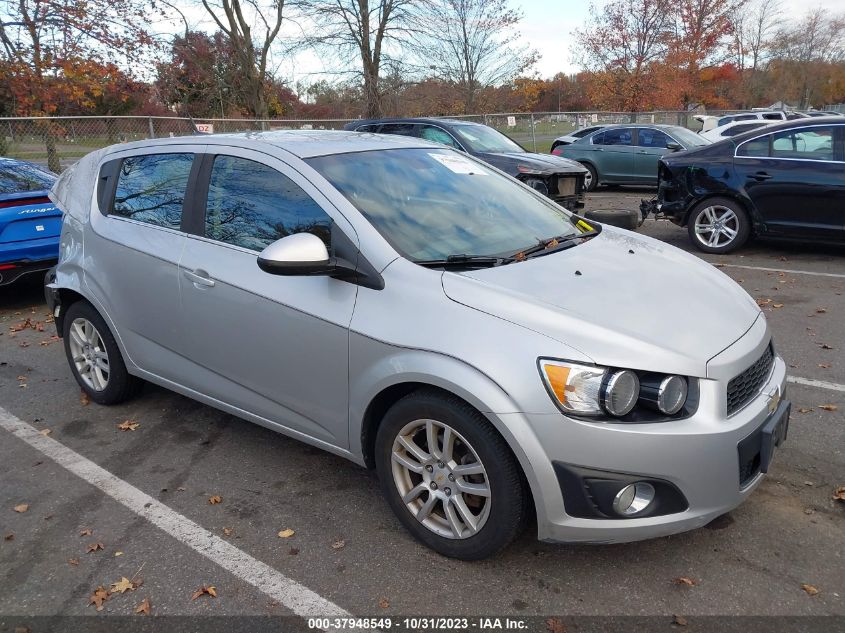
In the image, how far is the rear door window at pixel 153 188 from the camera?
3.74 m

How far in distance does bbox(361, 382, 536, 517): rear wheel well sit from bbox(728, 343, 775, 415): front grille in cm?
82

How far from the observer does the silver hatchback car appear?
7.92 feet

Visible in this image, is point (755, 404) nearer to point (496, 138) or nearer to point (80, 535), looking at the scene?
point (80, 535)

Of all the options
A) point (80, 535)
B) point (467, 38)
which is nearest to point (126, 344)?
point (80, 535)

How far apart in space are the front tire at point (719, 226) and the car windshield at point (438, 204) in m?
5.20

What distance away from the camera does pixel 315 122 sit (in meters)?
18.4

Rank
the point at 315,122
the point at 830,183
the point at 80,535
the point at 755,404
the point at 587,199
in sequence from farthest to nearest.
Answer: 1. the point at 315,122
2. the point at 587,199
3. the point at 830,183
4. the point at 80,535
5. the point at 755,404

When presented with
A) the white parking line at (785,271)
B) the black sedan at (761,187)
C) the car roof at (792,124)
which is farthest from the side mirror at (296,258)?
the car roof at (792,124)

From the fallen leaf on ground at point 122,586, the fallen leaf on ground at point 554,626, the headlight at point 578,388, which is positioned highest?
the headlight at point 578,388

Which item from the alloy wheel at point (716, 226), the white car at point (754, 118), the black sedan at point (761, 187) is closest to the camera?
the black sedan at point (761, 187)

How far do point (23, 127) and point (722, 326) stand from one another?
13.5m

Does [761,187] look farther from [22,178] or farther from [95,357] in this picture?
[22,178]

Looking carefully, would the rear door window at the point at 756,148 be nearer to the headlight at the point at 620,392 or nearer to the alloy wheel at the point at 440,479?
the headlight at the point at 620,392

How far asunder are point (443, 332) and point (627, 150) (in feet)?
44.7
